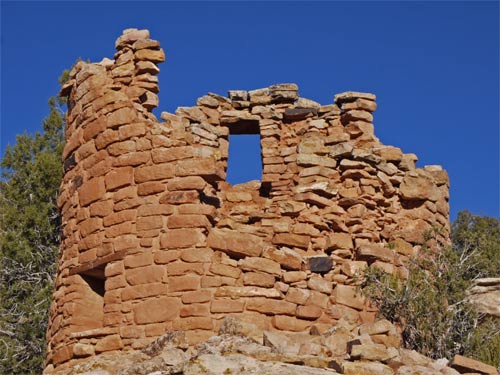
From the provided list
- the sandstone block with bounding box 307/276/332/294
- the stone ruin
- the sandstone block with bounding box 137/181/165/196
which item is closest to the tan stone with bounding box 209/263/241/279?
the stone ruin

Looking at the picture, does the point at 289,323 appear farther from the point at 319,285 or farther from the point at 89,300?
the point at 89,300

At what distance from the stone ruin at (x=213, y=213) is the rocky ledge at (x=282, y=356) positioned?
312 mm

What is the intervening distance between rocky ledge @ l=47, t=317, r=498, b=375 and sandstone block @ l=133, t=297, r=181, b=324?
0.27 metres

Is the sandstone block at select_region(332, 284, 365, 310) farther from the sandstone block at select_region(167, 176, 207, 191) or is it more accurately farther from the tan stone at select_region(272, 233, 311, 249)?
the sandstone block at select_region(167, 176, 207, 191)

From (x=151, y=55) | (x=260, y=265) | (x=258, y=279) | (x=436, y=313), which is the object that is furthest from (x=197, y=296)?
(x=151, y=55)

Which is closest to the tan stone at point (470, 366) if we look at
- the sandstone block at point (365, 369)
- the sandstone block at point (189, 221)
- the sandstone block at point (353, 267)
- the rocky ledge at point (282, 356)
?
the rocky ledge at point (282, 356)

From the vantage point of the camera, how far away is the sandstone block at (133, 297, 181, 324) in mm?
9852

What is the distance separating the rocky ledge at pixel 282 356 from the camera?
8438 millimetres

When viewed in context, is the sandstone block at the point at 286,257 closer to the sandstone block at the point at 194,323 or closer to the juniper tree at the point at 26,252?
the sandstone block at the point at 194,323

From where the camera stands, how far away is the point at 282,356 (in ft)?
28.5

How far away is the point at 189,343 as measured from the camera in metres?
9.53

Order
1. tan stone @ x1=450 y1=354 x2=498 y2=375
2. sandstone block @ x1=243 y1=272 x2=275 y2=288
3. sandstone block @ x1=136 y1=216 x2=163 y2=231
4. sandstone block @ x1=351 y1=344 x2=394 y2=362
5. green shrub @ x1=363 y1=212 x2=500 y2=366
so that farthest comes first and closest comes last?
green shrub @ x1=363 y1=212 x2=500 y2=366, sandstone block @ x1=136 y1=216 x2=163 y2=231, sandstone block @ x1=243 y1=272 x2=275 y2=288, tan stone @ x1=450 y1=354 x2=498 y2=375, sandstone block @ x1=351 y1=344 x2=394 y2=362

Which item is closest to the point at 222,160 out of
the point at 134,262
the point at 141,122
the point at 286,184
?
the point at 286,184

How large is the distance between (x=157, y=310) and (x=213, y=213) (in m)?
1.25
